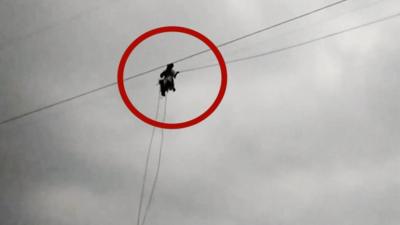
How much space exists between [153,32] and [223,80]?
2.82 meters

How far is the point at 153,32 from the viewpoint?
13758mm

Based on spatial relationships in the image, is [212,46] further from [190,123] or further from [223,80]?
[190,123]

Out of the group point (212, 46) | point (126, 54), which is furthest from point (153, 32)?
point (212, 46)

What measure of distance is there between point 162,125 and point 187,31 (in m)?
3.02

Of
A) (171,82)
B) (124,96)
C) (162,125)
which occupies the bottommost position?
(162,125)

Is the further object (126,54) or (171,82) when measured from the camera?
(171,82)

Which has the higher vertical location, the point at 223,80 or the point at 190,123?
the point at 223,80

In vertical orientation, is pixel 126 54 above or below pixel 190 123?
above

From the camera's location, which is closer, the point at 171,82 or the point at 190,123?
the point at 190,123

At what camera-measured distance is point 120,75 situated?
1329 centimetres

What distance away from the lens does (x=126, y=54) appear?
535 inches

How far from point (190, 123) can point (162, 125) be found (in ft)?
3.05

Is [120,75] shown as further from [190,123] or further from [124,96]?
[190,123]

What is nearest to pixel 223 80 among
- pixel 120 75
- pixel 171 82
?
pixel 171 82
